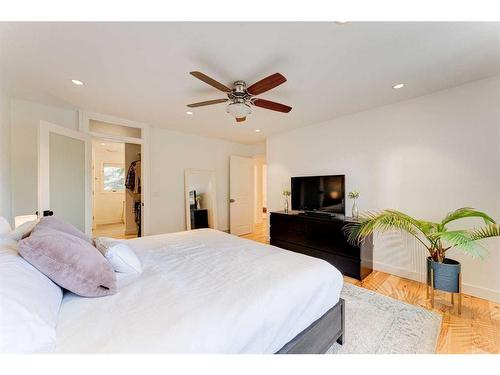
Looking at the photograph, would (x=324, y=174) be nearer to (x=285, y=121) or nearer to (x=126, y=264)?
(x=285, y=121)

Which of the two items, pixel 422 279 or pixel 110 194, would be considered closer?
pixel 422 279

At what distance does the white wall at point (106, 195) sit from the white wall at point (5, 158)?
3.26m

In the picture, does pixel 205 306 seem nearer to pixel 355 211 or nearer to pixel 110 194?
pixel 355 211

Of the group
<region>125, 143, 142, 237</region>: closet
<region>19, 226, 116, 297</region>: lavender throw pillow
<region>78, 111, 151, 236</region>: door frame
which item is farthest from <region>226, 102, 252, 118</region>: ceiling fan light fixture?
<region>125, 143, 142, 237</region>: closet

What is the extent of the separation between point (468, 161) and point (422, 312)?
68.0 inches

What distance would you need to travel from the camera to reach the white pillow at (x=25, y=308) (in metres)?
0.68

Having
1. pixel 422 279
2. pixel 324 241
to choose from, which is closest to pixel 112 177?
pixel 324 241

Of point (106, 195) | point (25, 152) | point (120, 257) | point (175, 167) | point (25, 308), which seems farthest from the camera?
point (106, 195)

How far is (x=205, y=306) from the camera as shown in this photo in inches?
38.3

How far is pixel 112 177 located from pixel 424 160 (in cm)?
739

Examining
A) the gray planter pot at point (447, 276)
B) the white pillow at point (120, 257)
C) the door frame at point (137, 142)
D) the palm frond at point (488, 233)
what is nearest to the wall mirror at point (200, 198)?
the door frame at point (137, 142)

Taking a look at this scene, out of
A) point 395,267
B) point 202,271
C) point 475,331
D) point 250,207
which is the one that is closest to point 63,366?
point 202,271

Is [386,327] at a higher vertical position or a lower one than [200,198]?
lower

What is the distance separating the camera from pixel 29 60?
1.84 meters
